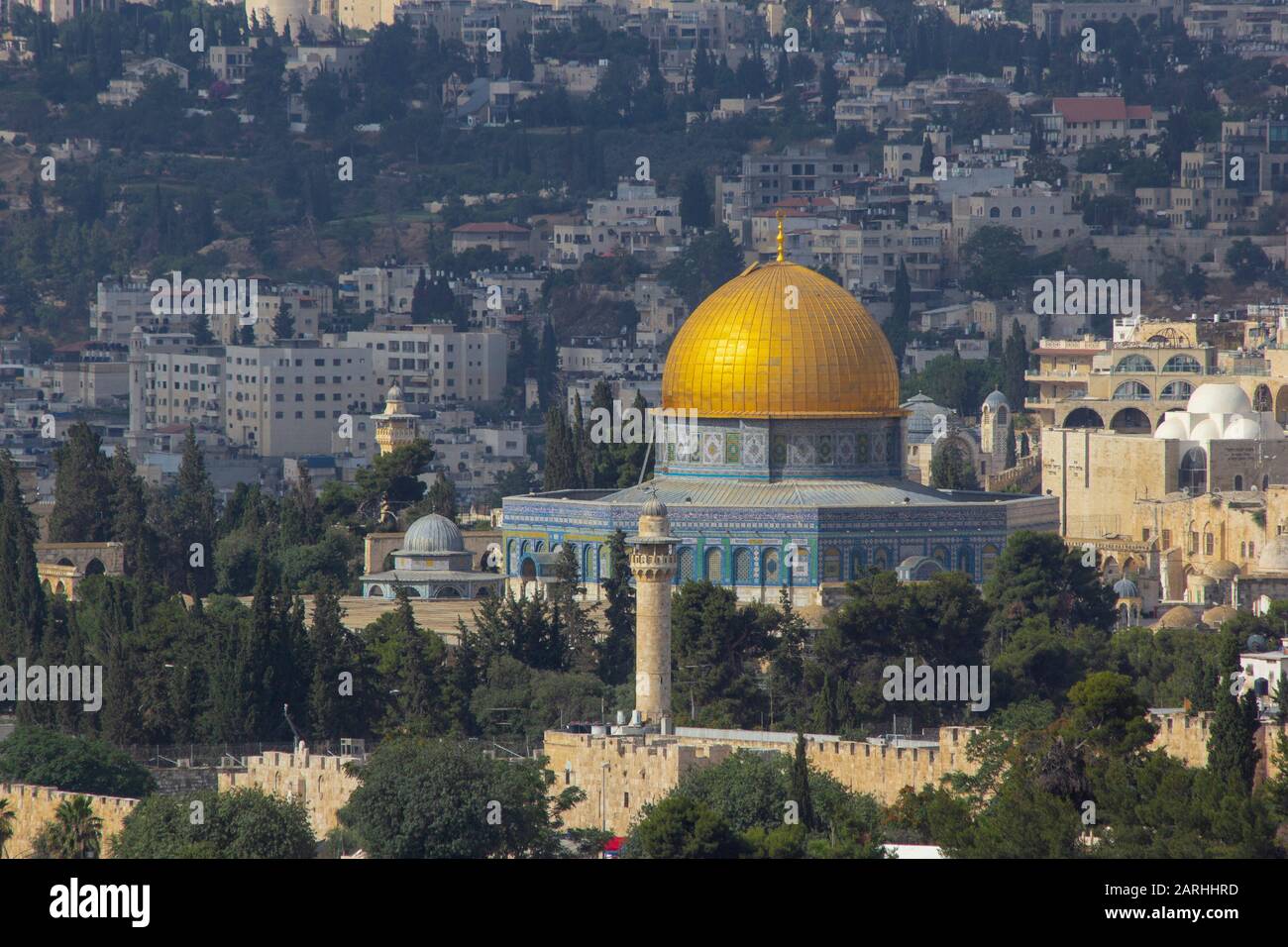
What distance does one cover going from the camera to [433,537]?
229 feet

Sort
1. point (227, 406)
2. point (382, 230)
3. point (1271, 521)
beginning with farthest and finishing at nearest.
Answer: point (382, 230)
point (227, 406)
point (1271, 521)

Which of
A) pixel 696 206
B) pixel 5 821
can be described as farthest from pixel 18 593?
pixel 696 206

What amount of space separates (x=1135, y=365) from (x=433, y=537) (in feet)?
105

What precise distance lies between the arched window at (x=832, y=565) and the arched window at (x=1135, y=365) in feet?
109

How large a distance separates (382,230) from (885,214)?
2232cm

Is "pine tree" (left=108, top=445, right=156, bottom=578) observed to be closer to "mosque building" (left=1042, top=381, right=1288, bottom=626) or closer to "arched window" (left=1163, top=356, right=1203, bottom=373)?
"mosque building" (left=1042, top=381, right=1288, bottom=626)

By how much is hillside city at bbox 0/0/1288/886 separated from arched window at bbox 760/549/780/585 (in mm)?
99

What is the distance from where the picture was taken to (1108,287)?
141m

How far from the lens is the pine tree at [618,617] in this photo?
6003cm

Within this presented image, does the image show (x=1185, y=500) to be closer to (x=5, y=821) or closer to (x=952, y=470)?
(x=952, y=470)

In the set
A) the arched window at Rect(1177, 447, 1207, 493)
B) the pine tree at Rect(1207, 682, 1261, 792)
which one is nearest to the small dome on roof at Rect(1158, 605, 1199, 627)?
the arched window at Rect(1177, 447, 1207, 493)

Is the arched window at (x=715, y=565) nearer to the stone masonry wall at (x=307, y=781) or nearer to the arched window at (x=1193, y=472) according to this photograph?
the stone masonry wall at (x=307, y=781)

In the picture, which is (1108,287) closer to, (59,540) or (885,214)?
(885,214)
